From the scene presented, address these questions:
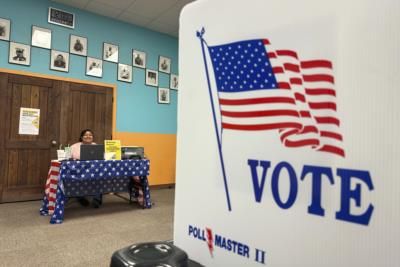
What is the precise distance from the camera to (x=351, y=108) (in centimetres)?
41

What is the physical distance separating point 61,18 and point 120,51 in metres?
0.99

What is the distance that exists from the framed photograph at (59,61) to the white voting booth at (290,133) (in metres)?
4.19

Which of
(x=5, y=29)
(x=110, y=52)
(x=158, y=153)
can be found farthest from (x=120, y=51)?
(x=158, y=153)

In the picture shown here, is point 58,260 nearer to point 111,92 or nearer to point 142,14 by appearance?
point 111,92

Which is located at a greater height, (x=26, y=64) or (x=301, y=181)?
(x=26, y=64)

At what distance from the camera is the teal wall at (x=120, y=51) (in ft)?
13.0

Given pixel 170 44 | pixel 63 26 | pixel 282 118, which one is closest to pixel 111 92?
pixel 63 26

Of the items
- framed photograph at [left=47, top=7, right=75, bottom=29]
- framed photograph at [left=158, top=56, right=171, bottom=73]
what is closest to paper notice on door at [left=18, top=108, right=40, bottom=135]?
framed photograph at [left=47, top=7, right=75, bottom=29]

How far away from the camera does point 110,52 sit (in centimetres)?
473

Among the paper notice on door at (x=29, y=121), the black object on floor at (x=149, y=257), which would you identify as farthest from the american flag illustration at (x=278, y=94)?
the paper notice on door at (x=29, y=121)

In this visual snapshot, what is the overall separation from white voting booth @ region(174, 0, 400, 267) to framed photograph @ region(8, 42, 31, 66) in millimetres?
4171

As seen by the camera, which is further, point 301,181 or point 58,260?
point 58,260

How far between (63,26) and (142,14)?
1222 mm

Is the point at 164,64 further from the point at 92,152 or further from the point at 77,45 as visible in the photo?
the point at 92,152
